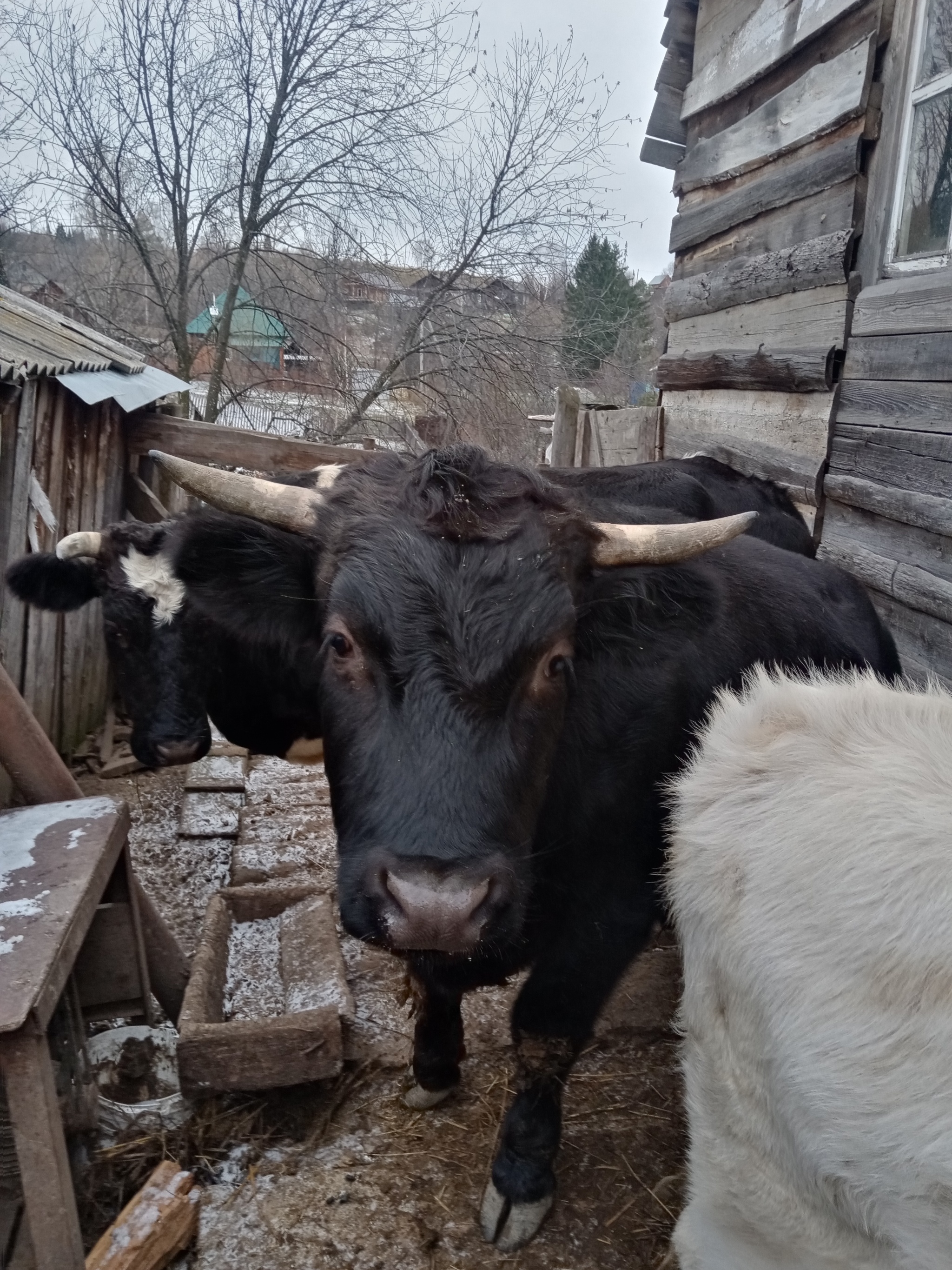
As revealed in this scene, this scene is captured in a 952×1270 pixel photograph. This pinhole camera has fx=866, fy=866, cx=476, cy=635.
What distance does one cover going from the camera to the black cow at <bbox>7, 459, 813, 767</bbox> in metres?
4.54

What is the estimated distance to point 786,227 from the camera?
505cm

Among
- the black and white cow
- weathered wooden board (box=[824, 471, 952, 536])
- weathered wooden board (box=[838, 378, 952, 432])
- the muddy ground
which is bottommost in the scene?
the muddy ground

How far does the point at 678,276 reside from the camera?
6.82m

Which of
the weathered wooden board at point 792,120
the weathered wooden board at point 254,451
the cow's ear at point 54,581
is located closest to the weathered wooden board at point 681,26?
the weathered wooden board at point 792,120

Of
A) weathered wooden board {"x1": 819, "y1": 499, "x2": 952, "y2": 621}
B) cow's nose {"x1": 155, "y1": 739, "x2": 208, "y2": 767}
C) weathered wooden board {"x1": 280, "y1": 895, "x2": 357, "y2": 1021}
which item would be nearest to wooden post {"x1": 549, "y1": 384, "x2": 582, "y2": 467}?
weathered wooden board {"x1": 819, "y1": 499, "x2": 952, "y2": 621}

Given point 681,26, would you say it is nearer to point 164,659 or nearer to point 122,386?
point 122,386

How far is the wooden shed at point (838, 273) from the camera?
3721mm

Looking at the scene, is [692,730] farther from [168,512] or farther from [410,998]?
[168,512]

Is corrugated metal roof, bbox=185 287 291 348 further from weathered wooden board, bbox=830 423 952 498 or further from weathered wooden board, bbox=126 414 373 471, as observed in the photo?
weathered wooden board, bbox=830 423 952 498

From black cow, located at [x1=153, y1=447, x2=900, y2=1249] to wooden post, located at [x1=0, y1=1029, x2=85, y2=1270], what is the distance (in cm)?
81

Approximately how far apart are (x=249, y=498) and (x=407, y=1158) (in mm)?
2201

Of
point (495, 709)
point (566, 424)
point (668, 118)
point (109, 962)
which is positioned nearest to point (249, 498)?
point (495, 709)

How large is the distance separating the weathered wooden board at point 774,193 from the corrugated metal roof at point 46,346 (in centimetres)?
436

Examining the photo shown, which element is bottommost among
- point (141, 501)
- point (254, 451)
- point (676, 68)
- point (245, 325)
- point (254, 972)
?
point (254, 972)
